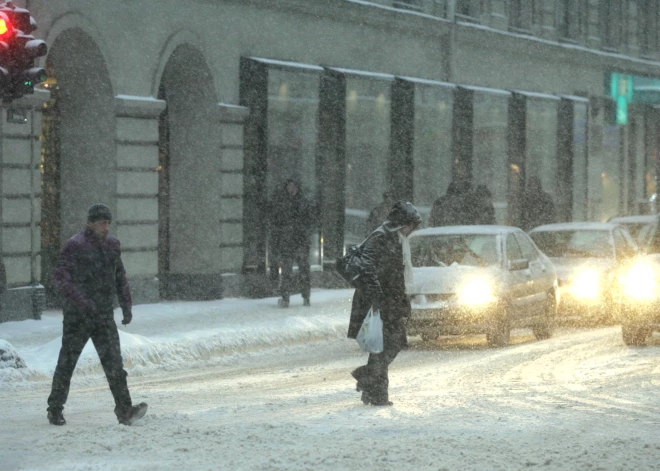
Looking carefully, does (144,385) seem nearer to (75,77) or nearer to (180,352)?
(180,352)

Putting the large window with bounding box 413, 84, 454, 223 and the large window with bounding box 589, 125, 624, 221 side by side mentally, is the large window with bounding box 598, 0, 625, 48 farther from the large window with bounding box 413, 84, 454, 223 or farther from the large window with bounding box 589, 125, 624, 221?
the large window with bounding box 413, 84, 454, 223

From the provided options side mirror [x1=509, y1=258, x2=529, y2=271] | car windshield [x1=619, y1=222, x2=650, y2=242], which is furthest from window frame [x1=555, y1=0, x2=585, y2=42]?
side mirror [x1=509, y1=258, x2=529, y2=271]

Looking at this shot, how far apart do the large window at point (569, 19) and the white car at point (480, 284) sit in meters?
18.6

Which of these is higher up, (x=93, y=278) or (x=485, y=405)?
(x=93, y=278)

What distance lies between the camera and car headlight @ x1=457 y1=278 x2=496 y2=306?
1689 cm

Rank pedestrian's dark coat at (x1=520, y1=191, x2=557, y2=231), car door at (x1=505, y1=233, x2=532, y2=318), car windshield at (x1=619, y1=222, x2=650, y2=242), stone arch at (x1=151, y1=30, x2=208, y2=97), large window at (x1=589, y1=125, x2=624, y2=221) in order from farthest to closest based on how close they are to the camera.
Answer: large window at (x1=589, y1=125, x2=624, y2=221) < pedestrian's dark coat at (x1=520, y1=191, x2=557, y2=231) < car windshield at (x1=619, y1=222, x2=650, y2=242) < stone arch at (x1=151, y1=30, x2=208, y2=97) < car door at (x1=505, y1=233, x2=532, y2=318)

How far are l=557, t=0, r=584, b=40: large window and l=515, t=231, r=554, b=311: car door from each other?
18.4 metres

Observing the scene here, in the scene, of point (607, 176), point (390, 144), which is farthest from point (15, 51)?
point (607, 176)

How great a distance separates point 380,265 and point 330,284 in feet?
48.8

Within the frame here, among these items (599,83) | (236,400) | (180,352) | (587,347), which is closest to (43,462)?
(236,400)

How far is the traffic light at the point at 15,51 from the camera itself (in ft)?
39.9

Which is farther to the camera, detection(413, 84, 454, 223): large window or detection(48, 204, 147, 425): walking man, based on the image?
detection(413, 84, 454, 223): large window

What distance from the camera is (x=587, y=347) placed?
16.9 meters

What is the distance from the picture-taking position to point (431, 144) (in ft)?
98.2
